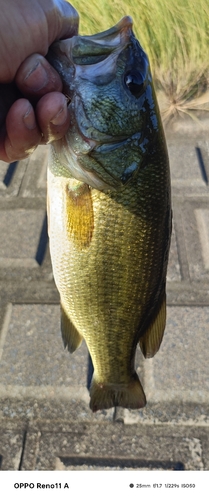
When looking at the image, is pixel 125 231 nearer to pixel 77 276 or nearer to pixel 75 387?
pixel 77 276

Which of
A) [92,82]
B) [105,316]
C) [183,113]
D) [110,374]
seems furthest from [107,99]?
[183,113]

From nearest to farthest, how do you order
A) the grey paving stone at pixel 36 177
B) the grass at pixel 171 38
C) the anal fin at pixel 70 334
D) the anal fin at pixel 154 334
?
the anal fin at pixel 154 334 < the anal fin at pixel 70 334 < the grey paving stone at pixel 36 177 < the grass at pixel 171 38

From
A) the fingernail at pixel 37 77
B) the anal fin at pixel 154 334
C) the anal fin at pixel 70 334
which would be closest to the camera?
the fingernail at pixel 37 77

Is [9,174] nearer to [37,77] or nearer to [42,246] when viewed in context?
[42,246]

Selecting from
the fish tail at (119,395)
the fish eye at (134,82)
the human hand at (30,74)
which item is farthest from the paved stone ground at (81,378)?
the fish eye at (134,82)

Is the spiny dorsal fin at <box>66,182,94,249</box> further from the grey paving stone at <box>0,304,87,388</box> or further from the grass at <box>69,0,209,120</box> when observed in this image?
the grass at <box>69,0,209,120</box>

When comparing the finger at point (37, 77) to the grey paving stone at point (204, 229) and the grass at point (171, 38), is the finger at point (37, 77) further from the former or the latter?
the grass at point (171, 38)

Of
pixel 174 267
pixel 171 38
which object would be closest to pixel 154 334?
pixel 174 267
